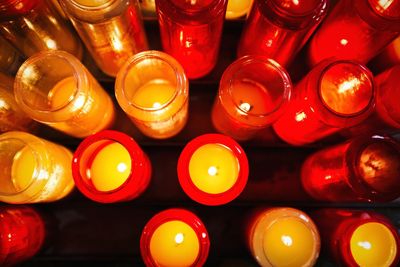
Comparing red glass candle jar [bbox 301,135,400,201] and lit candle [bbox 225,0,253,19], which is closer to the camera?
red glass candle jar [bbox 301,135,400,201]

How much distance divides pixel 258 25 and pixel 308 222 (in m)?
0.30

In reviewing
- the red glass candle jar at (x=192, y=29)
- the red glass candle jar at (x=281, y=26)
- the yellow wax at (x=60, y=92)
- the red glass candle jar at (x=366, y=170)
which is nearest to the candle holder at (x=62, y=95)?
the yellow wax at (x=60, y=92)

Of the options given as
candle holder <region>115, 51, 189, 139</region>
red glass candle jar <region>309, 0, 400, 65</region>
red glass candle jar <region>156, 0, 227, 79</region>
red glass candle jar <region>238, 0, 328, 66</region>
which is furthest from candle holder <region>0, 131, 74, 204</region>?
red glass candle jar <region>309, 0, 400, 65</region>

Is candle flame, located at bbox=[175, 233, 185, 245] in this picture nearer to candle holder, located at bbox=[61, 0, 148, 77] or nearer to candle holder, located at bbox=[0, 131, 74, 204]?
candle holder, located at bbox=[0, 131, 74, 204]

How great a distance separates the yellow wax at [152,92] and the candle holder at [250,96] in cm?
9

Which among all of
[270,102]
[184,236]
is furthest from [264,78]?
[184,236]

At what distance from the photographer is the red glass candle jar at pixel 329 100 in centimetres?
41

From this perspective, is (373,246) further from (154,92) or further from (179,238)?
(154,92)

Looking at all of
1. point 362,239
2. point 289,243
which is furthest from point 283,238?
point 362,239

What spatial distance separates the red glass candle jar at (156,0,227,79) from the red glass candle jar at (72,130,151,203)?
0.55 ft

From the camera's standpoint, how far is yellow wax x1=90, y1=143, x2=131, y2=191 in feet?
1.61

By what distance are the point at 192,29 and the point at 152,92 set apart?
15cm

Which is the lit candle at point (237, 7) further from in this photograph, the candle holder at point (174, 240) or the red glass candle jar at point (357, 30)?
the candle holder at point (174, 240)

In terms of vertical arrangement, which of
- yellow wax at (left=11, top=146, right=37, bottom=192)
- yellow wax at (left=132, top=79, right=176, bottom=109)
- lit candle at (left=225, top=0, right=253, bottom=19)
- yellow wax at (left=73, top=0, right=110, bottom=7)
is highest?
yellow wax at (left=73, top=0, right=110, bottom=7)
